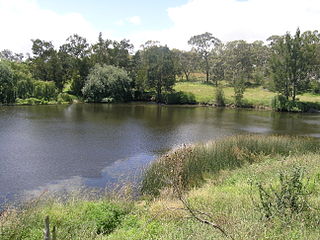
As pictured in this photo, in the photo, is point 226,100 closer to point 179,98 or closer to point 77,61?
point 179,98

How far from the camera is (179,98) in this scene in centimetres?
6412

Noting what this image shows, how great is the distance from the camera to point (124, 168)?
18531mm

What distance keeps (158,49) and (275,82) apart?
25441 mm

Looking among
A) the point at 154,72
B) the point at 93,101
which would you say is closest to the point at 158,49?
the point at 154,72

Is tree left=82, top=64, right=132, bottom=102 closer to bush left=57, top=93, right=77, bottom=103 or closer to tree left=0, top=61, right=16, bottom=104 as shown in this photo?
bush left=57, top=93, right=77, bottom=103

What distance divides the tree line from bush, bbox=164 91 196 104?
42cm

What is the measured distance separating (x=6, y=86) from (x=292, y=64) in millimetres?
49711

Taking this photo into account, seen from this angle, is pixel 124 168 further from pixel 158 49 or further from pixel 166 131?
pixel 158 49

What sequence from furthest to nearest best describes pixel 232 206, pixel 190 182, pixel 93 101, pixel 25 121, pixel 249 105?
pixel 93 101 → pixel 249 105 → pixel 25 121 → pixel 190 182 → pixel 232 206

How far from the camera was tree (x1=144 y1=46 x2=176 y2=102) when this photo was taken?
2498 inches

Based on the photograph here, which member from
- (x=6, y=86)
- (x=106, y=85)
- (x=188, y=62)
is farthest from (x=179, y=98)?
Result: (x=6, y=86)

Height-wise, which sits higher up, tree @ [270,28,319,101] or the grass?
tree @ [270,28,319,101]

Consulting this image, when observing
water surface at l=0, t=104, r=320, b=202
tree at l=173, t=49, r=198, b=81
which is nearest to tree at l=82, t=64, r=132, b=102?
water surface at l=0, t=104, r=320, b=202

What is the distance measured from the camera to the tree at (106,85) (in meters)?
62.1
